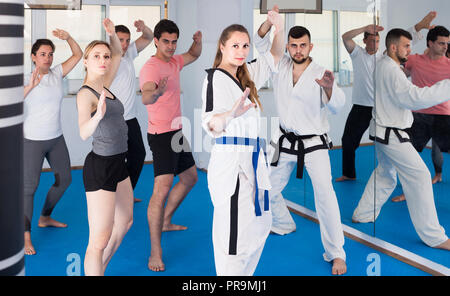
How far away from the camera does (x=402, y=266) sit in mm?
3350

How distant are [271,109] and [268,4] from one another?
37.2 inches

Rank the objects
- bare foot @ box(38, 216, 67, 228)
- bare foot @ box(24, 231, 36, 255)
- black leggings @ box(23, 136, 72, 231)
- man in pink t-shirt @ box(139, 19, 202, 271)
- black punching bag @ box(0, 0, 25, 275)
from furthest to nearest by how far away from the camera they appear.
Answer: bare foot @ box(38, 216, 67, 228) < black leggings @ box(23, 136, 72, 231) < bare foot @ box(24, 231, 36, 255) < man in pink t-shirt @ box(139, 19, 202, 271) < black punching bag @ box(0, 0, 25, 275)

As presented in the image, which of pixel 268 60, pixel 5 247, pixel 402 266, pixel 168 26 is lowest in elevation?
pixel 402 266

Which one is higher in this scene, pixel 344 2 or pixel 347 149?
pixel 344 2

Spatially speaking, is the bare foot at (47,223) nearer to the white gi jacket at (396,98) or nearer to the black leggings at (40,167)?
the black leggings at (40,167)

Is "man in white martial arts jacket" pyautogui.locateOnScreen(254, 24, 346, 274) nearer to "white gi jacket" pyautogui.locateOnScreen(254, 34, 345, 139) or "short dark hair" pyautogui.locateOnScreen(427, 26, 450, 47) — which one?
"white gi jacket" pyautogui.locateOnScreen(254, 34, 345, 139)

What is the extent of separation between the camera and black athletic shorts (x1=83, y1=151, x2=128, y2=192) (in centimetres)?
263

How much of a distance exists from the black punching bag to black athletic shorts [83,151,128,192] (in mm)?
1745

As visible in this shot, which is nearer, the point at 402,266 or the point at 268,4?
the point at 402,266

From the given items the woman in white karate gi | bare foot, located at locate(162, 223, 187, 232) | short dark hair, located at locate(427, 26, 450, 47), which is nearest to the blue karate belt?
the woman in white karate gi

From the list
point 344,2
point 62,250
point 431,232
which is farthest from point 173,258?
point 344,2

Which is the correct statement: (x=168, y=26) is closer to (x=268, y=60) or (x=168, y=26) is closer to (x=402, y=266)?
(x=268, y=60)

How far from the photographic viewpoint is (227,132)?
8.07 feet

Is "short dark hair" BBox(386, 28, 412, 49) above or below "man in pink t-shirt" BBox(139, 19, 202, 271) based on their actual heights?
above
